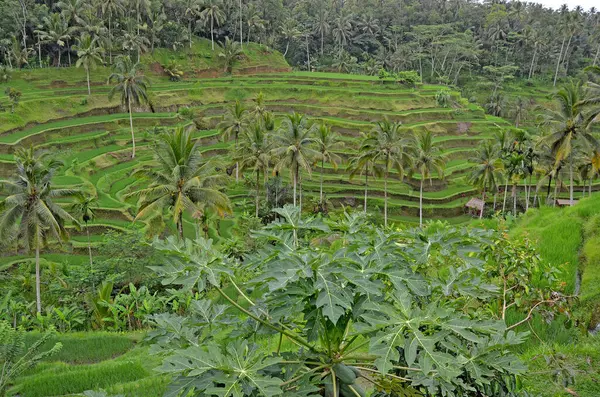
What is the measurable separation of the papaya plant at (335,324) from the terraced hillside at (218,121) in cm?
2543

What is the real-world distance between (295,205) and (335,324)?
2.38 metres

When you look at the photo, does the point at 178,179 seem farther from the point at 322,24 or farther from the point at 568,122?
the point at 322,24

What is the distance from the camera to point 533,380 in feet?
14.1

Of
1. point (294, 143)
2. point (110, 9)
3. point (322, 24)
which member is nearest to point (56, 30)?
point (110, 9)

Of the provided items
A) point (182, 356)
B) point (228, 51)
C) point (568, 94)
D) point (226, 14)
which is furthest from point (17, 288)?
point (226, 14)

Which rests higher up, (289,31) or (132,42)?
(289,31)

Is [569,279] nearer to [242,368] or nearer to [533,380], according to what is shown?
[533,380]

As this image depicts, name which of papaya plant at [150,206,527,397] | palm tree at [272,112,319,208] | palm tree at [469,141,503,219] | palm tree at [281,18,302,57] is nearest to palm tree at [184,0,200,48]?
palm tree at [281,18,302,57]

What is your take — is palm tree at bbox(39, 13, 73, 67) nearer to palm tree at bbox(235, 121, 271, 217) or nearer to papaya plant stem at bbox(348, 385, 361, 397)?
palm tree at bbox(235, 121, 271, 217)

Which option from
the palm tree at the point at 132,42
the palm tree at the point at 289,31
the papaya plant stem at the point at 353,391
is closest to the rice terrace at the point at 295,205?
the papaya plant stem at the point at 353,391

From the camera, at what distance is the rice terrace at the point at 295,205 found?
268 cm

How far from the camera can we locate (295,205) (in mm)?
4531

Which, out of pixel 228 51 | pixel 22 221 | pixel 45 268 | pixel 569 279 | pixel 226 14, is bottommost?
pixel 45 268

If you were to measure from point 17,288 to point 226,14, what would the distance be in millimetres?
64489
